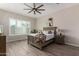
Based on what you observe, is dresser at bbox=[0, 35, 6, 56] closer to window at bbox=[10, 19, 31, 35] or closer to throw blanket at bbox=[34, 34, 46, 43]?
window at bbox=[10, 19, 31, 35]

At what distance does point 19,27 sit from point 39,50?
674 mm

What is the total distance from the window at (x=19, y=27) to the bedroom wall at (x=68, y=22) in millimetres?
255

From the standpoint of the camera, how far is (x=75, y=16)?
1792mm

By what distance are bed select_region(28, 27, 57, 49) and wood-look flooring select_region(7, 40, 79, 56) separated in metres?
0.10

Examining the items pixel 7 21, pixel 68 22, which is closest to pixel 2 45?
pixel 7 21

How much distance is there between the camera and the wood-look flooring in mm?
1751

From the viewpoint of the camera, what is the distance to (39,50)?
5.98 ft

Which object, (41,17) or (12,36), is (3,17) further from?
(41,17)

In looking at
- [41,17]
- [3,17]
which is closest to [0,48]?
[3,17]

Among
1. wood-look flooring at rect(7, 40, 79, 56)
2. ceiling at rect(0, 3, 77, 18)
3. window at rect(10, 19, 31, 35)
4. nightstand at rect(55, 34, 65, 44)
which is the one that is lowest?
wood-look flooring at rect(7, 40, 79, 56)

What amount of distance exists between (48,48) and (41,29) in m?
0.45

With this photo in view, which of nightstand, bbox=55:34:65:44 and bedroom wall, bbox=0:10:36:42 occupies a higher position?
bedroom wall, bbox=0:10:36:42

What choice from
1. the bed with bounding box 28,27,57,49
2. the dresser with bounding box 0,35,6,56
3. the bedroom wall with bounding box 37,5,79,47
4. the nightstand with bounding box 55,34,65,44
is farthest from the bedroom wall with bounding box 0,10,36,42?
the nightstand with bounding box 55,34,65,44

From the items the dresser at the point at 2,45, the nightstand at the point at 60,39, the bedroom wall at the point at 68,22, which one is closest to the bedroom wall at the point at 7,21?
the dresser at the point at 2,45
